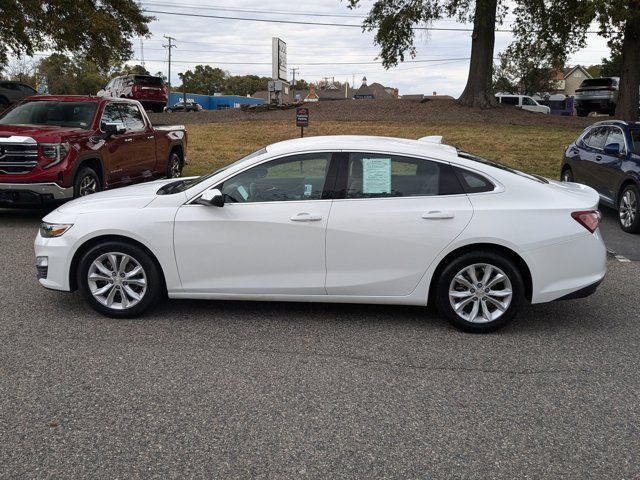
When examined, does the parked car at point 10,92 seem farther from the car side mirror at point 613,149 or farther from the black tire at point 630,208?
the black tire at point 630,208

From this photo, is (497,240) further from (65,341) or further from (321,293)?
(65,341)

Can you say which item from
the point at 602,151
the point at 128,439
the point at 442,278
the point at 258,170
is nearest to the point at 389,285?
the point at 442,278

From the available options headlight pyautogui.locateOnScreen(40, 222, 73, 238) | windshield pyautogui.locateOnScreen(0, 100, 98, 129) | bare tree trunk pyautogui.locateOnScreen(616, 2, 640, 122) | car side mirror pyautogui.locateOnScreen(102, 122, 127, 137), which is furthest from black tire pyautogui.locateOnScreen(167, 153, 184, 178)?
bare tree trunk pyautogui.locateOnScreen(616, 2, 640, 122)

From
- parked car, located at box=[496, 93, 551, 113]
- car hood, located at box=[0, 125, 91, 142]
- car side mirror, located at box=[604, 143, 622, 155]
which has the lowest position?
car hood, located at box=[0, 125, 91, 142]

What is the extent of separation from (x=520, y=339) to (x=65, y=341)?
11.4 ft

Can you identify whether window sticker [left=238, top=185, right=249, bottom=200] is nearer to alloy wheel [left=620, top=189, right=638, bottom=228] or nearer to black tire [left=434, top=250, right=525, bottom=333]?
black tire [left=434, top=250, right=525, bottom=333]

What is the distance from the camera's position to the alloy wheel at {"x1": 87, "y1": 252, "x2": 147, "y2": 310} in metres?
5.12

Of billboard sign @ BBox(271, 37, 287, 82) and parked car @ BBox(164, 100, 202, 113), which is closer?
billboard sign @ BBox(271, 37, 287, 82)

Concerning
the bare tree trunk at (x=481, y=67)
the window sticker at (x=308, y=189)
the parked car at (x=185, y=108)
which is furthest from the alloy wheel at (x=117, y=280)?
the parked car at (x=185, y=108)

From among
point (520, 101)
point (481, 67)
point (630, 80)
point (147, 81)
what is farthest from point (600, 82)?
point (147, 81)

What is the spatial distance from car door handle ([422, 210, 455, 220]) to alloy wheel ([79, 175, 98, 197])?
6189 millimetres

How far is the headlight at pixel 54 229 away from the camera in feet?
16.9

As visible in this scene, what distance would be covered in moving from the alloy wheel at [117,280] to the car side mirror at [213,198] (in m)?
0.78

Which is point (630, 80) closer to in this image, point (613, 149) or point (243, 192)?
point (613, 149)
